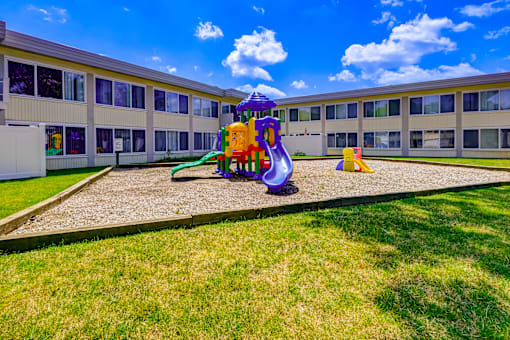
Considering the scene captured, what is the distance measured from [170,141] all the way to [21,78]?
959 cm

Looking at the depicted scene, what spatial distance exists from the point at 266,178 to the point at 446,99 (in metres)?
23.3

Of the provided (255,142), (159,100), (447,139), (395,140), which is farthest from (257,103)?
(447,139)

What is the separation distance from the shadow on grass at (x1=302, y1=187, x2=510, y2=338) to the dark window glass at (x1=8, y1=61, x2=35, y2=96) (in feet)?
51.4

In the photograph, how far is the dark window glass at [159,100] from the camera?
2023 cm

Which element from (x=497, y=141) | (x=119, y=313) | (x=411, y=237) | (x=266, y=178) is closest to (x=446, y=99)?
(x=497, y=141)

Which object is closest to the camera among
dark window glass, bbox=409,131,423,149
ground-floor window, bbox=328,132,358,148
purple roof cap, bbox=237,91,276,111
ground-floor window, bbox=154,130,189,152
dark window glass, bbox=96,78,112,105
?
purple roof cap, bbox=237,91,276,111

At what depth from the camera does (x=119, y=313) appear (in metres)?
2.27

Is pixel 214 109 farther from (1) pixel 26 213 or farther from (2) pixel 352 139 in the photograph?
(1) pixel 26 213

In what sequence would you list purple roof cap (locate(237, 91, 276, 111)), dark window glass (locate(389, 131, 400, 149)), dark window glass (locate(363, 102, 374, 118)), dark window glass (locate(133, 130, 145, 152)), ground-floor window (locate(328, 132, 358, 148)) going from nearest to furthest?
purple roof cap (locate(237, 91, 276, 111)) → dark window glass (locate(133, 130, 145, 152)) → dark window glass (locate(389, 131, 400, 149)) → dark window glass (locate(363, 102, 374, 118)) → ground-floor window (locate(328, 132, 358, 148))

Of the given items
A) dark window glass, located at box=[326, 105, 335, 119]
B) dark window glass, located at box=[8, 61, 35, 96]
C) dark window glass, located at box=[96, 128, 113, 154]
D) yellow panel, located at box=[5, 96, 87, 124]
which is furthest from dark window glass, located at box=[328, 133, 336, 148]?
dark window glass, located at box=[8, 61, 35, 96]

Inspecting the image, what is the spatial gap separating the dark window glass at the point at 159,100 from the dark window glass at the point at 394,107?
20.5 metres

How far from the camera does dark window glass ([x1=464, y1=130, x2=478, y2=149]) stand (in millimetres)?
22802

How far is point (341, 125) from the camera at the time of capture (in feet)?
95.3

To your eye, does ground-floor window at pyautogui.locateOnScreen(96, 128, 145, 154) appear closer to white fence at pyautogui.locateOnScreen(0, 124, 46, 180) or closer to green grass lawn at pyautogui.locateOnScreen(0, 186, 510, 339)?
white fence at pyautogui.locateOnScreen(0, 124, 46, 180)
